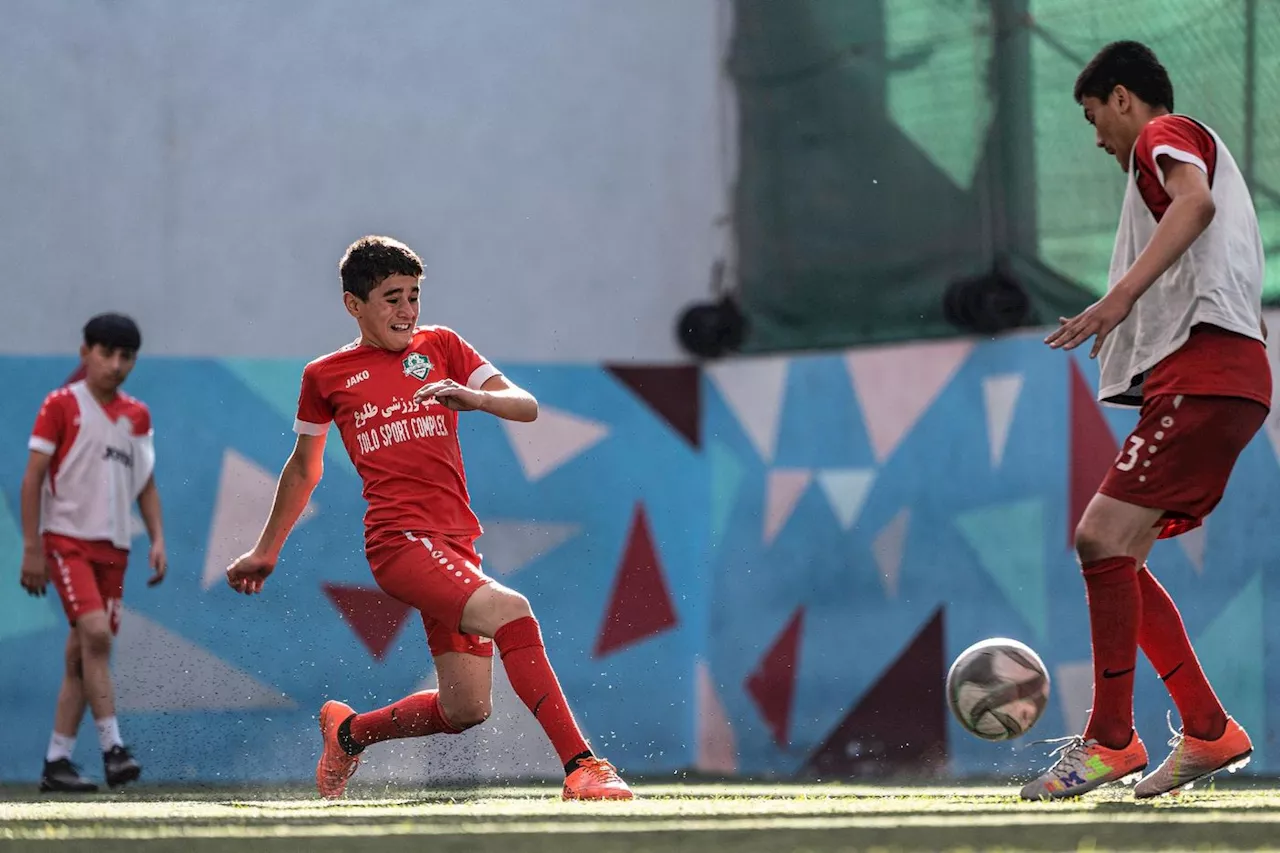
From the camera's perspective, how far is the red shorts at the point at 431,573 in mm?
5359

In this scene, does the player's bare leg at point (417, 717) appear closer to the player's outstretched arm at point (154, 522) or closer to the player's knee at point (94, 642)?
the player's knee at point (94, 642)

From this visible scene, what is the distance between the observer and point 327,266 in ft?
32.1

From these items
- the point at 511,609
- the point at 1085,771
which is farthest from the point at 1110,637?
the point at 511,609

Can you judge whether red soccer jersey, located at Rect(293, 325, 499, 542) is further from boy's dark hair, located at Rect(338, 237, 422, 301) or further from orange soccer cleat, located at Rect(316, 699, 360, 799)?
orange soccer cleat, located at Rect(316, 699, 360, 799)

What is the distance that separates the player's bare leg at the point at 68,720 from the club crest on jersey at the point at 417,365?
11.0 ft

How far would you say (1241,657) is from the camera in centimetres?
874

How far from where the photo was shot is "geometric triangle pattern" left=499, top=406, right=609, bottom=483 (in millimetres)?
9922

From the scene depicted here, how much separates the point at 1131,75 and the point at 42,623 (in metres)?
6.32

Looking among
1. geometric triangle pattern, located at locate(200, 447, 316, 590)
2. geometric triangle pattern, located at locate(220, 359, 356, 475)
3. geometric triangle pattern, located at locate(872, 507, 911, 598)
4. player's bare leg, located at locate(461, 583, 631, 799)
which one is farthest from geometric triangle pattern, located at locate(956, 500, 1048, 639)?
player's bare leg, located at locate(461, 583, 631, 799)

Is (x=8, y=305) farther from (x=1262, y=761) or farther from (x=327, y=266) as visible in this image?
(x=1262, y=761)

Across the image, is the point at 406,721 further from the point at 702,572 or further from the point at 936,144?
the point at 936,144

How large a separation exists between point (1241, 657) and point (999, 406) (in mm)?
1687

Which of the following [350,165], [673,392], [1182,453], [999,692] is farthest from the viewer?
[673,392]

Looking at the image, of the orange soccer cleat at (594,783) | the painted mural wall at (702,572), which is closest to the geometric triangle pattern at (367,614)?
the painted mural wall at (702,572)
